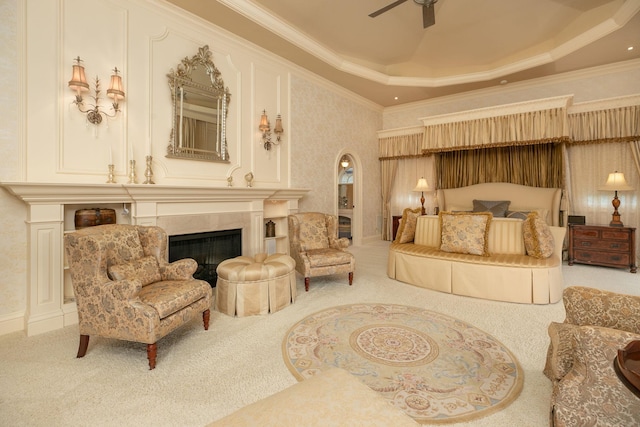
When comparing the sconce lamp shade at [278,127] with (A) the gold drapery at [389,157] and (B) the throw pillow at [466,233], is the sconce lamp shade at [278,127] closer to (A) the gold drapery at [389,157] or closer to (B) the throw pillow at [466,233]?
(B) the throw pillow at [466,233]

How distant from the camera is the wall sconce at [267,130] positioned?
14.9 feet

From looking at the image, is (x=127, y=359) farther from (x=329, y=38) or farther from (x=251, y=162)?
(x=329, y=38)

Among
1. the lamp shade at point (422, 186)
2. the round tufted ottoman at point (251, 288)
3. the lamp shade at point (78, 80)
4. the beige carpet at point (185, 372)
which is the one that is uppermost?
the lamp shade at point (78, 80)

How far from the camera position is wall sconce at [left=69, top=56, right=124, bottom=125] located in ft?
9.14

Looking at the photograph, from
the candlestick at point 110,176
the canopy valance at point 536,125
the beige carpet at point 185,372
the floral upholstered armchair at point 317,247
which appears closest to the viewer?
the beige carpet at point 185,372

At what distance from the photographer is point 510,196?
5.90 meters

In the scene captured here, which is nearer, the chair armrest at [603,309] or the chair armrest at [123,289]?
the chair armrest at [603,309]

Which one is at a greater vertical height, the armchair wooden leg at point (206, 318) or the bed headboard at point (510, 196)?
the bed headboard at point (510, 196)

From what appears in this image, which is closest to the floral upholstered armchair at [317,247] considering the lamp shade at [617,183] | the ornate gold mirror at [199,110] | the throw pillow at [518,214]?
the ornate gold mirror at [199,110]

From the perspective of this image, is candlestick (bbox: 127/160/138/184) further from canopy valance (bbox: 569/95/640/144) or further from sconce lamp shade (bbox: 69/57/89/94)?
canopy valance (bbox: 569/95/640/144)

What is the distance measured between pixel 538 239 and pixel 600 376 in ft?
8.42

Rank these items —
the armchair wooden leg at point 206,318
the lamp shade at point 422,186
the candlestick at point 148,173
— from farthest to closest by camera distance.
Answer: the lamp shade at point 422,186
the candlestick at point 148,173
the armchair wooden leg at point 206,318

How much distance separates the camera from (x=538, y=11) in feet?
14.1

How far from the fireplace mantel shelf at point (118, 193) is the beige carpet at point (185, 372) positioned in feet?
3.96
